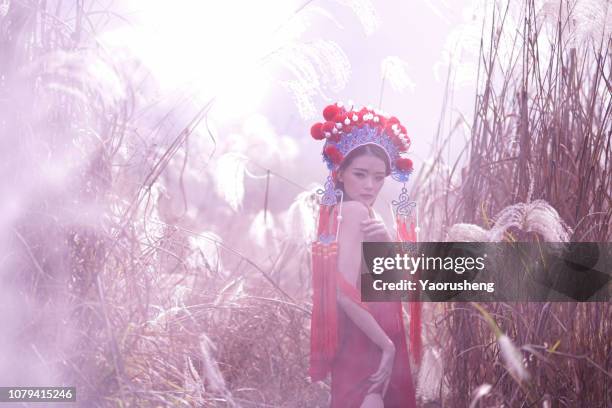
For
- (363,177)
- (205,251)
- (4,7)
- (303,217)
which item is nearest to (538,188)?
(363,177)

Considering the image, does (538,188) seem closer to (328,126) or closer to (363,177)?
(363,177)

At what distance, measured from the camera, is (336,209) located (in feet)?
6.56

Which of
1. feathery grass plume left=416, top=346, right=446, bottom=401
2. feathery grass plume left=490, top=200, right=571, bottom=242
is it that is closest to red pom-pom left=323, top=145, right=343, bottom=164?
feathery grass plume left=490, top=200, right=571, bottom=242

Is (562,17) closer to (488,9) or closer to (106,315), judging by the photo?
(488,9)

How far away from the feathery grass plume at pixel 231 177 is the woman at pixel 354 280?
1.50 feet

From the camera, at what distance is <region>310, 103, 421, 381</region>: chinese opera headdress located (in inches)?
76.1

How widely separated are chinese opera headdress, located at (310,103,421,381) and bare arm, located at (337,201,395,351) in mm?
16

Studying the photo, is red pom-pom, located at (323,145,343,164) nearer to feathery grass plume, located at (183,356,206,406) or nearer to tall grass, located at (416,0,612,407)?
tall grass, located at (416,0,612,407)

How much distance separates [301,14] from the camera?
2279 millimetres

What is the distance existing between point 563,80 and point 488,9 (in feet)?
1.03

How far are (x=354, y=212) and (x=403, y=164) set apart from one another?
0.22 meters

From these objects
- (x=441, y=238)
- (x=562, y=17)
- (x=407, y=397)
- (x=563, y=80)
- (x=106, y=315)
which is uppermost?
(x=562, y=17)

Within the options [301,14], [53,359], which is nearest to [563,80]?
[301,14]

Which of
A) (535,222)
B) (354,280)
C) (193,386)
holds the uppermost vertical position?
(535,222)
